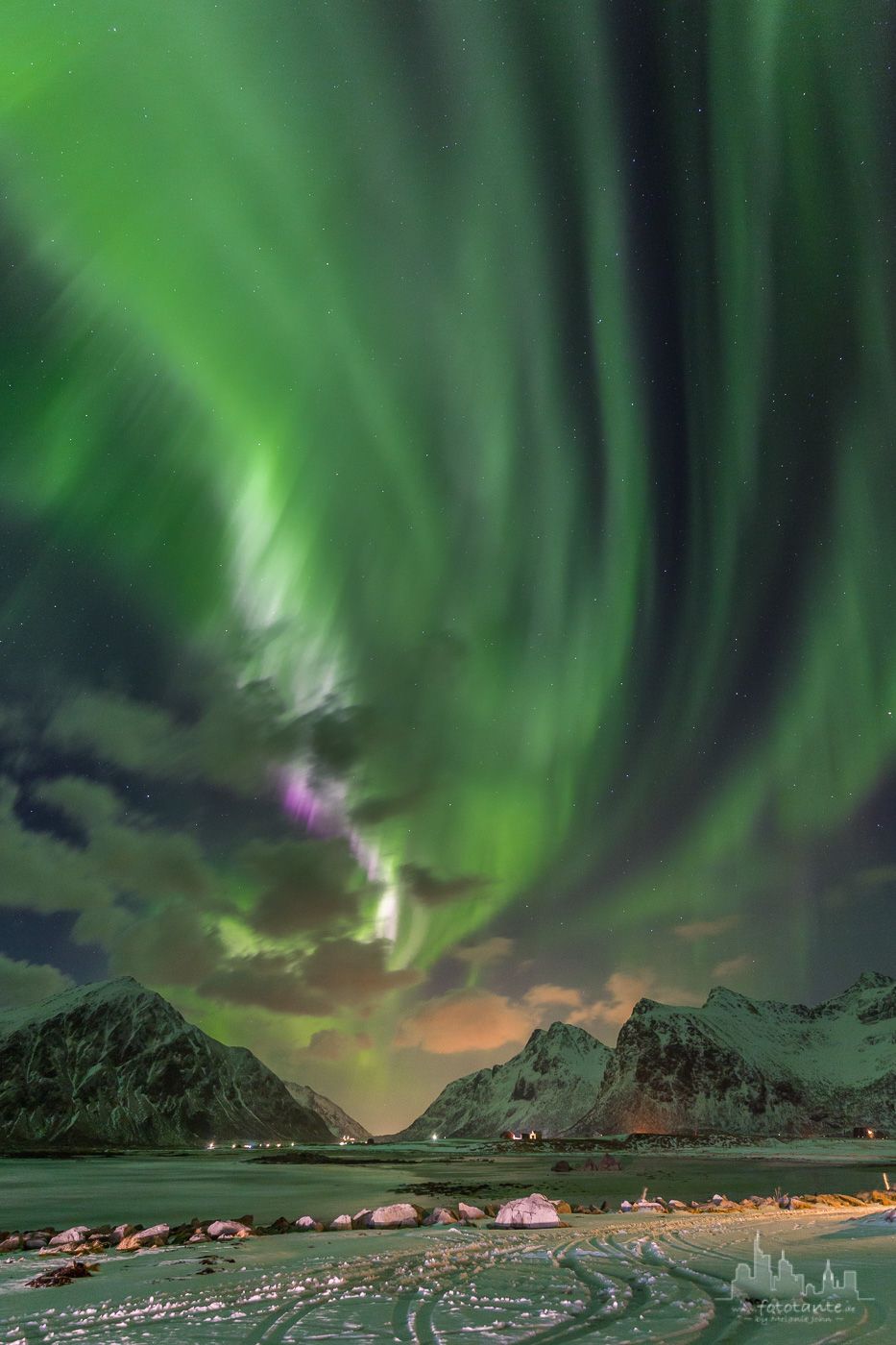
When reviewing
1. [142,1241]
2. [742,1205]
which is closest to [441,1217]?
[142,1241]

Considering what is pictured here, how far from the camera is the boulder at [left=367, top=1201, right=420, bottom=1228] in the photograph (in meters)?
27.5

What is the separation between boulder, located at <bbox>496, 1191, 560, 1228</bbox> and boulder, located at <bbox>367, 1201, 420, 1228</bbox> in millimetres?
2766

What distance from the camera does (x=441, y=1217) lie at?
28406 mm

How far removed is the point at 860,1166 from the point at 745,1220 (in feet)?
193

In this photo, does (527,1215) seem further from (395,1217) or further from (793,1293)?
(793,1293)

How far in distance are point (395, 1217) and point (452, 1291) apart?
47.6 ft

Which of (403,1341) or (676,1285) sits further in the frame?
(676,1285)

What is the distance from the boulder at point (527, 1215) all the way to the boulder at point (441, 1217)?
1.70 m

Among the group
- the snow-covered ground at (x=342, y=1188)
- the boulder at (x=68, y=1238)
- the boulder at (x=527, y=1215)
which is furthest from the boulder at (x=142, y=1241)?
the boulder at (x=527, y=1215)

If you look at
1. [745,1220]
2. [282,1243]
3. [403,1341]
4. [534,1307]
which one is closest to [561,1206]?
[745,1220]

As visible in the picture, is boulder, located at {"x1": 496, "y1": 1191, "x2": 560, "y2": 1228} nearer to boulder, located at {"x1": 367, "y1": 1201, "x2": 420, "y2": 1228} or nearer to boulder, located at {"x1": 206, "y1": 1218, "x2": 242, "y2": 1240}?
boulder, located at {"x1": 367, "y1": 1201, "x2": 420, "y2": 1228}

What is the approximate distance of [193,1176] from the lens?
7519 centimetres

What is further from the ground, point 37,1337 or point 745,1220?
point 37,1337

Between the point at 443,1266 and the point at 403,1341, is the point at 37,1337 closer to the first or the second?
the point at 403,1341
